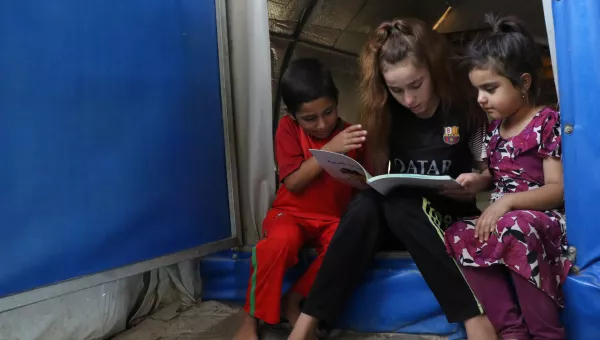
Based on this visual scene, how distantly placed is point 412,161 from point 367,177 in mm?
273

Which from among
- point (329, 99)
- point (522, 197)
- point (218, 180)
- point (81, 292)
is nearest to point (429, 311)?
point (522, 197)

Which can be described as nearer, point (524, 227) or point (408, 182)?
point (524, 227)

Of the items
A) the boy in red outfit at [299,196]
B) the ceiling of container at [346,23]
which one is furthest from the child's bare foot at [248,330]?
the ceiling of container at [346,23]

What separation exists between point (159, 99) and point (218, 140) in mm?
267

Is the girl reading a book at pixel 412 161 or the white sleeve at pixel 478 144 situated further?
the white sleeve at pixel 478 144

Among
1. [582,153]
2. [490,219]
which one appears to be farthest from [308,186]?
[582,153]

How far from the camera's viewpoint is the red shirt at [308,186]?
1.41 meters

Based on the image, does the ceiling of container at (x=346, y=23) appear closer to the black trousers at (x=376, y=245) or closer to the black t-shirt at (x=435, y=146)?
the black t-shirt at (x=435, y=146)

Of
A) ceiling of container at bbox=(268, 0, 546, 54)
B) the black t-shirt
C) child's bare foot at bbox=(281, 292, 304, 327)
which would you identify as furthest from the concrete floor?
ceiling of container at bbox=(268, 0, 546, 54)

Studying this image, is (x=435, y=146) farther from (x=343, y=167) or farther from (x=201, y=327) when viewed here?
(x=201, y=327)

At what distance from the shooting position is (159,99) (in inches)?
51.7

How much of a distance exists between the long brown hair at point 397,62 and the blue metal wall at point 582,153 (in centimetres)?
29

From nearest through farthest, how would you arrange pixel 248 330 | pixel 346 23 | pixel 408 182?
1. pixel 408 182
2. pixel 248 330
3. pixel 346 23

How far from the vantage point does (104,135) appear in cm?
117
